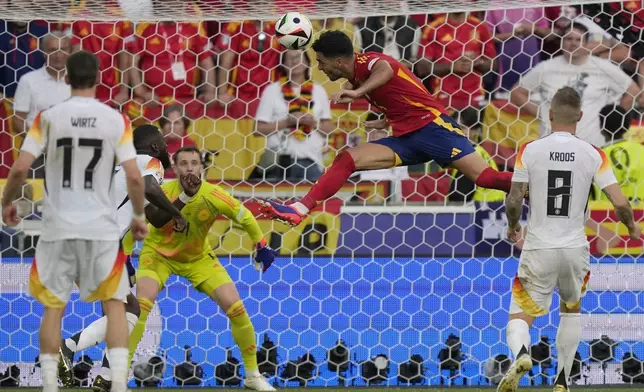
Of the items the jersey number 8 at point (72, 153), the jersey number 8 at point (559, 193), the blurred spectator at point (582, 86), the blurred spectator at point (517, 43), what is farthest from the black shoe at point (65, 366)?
the blurred spectator at point (517, 43)

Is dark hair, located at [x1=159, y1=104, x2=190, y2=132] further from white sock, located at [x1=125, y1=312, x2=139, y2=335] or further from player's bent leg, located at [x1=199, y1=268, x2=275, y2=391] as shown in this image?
white sock, located at [x1=125, y1=312, x2=139, y2=335]

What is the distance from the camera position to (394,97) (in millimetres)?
7758

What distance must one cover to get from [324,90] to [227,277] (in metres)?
2.88

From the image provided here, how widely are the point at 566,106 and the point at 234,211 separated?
2457mm

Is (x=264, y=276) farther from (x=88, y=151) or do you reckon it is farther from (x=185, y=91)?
(x=88, y=151)

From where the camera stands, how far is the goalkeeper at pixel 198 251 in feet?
26.4

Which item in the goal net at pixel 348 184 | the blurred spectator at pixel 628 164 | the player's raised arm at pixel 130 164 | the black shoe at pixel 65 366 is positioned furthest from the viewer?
the blurred spectator at pixel 628 164

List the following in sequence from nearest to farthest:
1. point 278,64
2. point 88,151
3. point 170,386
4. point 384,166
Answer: point 88,151 < point 384,166 < point 170,386 < point 278,64

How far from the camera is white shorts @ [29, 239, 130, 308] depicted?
6117 mm

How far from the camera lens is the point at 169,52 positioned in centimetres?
1049

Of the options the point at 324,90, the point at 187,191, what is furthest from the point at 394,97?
the point at 324,90

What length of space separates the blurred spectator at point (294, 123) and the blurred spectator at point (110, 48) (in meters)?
1.22

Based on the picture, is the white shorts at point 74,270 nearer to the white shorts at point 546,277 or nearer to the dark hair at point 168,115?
the white shorts at point 546,277

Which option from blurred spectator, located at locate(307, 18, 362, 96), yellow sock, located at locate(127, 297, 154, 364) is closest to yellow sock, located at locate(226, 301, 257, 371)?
yellow sock, located at locate(127, 297, 154, 364)
